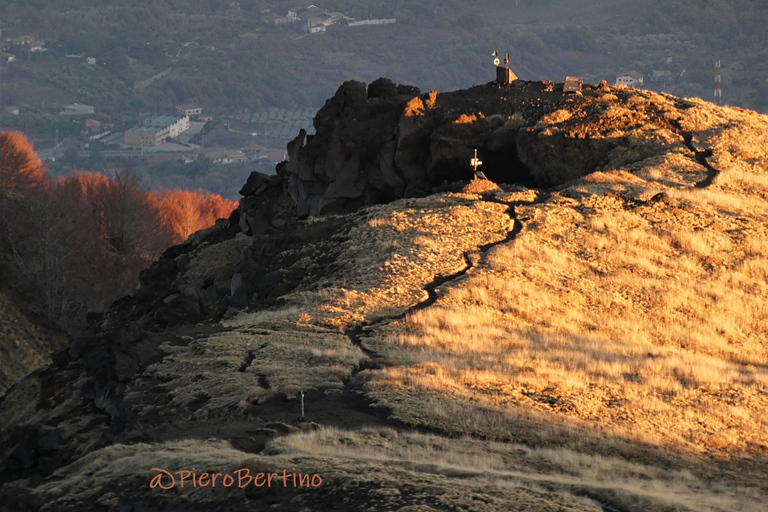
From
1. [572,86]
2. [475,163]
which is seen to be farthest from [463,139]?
[572,86]

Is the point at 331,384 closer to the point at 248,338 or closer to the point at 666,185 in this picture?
the point at 248,338

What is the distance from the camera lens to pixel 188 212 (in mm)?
112562

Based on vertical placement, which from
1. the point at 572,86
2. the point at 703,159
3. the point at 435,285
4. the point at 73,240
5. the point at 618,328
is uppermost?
the point at 572,86

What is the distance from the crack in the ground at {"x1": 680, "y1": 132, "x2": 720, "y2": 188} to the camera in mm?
35266

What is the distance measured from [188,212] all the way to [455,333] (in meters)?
92.8

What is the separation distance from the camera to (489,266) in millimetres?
26953

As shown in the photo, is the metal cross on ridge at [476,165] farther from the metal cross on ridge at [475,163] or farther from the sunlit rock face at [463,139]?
the sunlit rock face at [463,139]

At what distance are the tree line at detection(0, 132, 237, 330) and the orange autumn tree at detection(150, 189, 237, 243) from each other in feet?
1.24

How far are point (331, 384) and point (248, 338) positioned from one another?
3.50 meters

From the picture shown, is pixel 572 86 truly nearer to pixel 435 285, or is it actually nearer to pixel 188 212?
pixel 435 285

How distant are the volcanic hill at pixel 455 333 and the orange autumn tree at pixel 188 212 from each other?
6256cm

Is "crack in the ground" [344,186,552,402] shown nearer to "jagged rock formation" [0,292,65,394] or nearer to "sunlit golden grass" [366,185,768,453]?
"sunlit golden grass" [366,185,768,453]

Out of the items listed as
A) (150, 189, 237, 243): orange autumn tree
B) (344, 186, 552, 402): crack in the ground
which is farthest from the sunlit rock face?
(150, 189, 237, 243): orange autumn tree

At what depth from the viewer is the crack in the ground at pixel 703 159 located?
116ft
